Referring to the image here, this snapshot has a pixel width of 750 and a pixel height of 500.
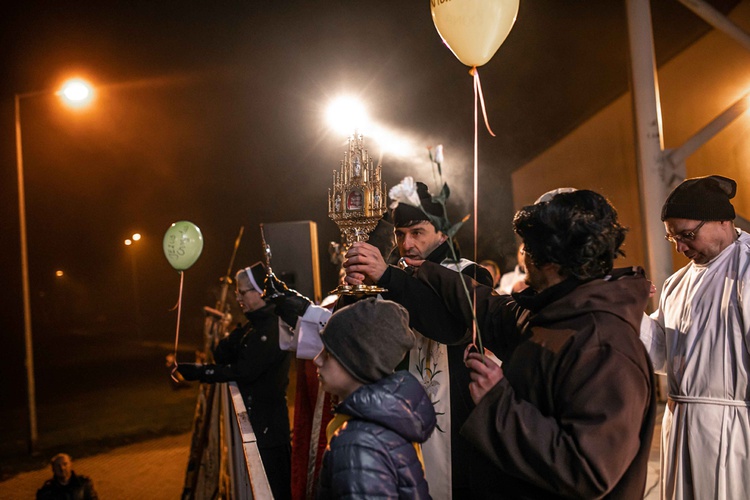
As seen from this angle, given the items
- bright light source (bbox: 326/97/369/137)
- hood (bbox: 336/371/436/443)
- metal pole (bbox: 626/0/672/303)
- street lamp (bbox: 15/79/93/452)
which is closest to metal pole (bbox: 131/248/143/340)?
street lamp (bbox: 15/79/93/452)

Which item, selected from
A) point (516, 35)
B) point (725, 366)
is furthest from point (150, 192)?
point (725, 366)

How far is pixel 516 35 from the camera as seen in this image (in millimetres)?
13188

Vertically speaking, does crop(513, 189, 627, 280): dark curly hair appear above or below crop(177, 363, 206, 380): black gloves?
above

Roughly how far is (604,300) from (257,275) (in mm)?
3922

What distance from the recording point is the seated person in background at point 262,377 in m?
5.18

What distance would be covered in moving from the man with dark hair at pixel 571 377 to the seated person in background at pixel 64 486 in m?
5.61

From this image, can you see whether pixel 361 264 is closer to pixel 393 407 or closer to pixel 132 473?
pixel 393 407

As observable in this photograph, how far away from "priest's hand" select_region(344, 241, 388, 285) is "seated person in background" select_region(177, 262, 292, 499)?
2.55 m

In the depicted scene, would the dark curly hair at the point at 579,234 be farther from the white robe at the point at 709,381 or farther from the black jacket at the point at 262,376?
the black jacket at the point at 262,376

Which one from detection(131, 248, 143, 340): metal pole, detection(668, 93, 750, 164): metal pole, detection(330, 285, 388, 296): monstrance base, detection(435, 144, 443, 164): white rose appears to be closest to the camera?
detection(435, 144, 443, 164): white rose

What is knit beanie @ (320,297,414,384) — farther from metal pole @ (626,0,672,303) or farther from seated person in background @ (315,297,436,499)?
metal pole @ (626,0,672,303)

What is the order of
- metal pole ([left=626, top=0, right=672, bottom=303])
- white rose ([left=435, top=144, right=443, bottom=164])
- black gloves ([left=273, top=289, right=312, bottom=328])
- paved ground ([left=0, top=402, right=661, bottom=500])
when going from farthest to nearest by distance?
paved ground ([left=0, top=402, right=661, bottom=500]), metal pole ([left=626, top=0, right=672, bottom=303]), black gloves ([left=273, top=289, right=312, bottom=328]), white rose ([left=435, top=144, right=443, bottom=164])

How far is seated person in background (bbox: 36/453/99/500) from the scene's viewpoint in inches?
250

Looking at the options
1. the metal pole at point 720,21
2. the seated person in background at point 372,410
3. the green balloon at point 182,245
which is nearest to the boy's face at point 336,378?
the seated person in background at point 372,410
